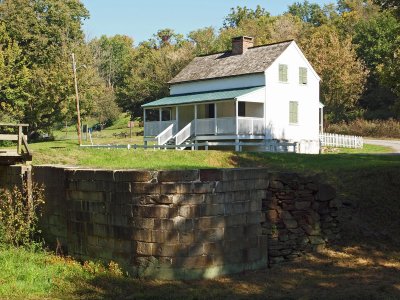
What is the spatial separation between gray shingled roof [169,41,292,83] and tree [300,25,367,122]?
1484 cm

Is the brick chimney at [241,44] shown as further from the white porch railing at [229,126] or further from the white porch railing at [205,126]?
the white porch railing at [205,126]

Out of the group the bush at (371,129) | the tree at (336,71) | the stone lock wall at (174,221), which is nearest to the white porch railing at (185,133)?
the bush at (371,129)

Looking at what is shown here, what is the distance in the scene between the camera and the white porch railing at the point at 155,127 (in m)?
35.9

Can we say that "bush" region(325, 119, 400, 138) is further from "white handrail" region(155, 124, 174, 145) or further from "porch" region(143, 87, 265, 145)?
"white handrail" region(155, 124, 174, 145)

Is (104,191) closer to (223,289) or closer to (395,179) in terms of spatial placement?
(223,289)

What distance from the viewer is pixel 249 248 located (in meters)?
11.4

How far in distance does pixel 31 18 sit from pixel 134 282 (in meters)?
41.5

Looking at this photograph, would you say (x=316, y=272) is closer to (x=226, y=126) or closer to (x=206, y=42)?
(x=226, y=126)

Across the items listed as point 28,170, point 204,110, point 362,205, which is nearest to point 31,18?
point 204,110

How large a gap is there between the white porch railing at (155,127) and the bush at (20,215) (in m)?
21.7

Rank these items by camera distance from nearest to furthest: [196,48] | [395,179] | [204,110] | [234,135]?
[395,179]
[234,135]
[204,110]
[196,48]

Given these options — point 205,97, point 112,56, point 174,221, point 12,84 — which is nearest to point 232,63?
point 205,97

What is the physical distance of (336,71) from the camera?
51.7 meters

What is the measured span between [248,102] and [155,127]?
6211mm
